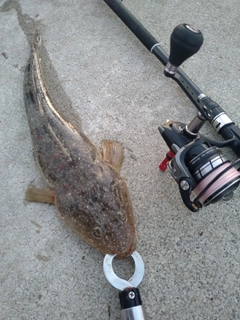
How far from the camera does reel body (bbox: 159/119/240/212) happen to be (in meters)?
1.98

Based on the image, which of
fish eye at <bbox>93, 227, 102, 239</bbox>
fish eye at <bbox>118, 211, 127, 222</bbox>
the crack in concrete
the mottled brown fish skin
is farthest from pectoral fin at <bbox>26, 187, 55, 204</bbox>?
the crack in concrete

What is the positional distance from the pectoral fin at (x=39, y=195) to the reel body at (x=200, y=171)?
0.99 m

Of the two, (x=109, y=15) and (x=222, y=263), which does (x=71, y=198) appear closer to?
(x=222, y=263)

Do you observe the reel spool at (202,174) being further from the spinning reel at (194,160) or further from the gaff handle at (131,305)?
the gaff handle at (131,305)

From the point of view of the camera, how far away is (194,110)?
296 cm

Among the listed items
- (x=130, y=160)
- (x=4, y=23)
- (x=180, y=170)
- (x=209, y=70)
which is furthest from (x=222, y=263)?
(x=4, y=23)

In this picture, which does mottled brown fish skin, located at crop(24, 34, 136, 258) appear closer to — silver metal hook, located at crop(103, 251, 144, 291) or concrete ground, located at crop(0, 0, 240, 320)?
silver metal hook, located at crop(103, 251, 144, 291)

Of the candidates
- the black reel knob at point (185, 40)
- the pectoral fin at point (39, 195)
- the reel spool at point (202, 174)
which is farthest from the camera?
the pectoral fin at point (39, 195)

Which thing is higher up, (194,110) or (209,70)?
(209,70)

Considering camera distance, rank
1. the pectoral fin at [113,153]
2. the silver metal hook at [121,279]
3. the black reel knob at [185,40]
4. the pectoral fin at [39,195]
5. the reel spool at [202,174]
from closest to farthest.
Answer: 1. the black reel knob at [185,40]
2. the reel spool at [202,174]
3. the silver metal hook at [121,279]
4. the pectoral fin at [39,195]
5. the pectoral fin at [113,153]

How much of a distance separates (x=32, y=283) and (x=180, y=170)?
54.2 inches

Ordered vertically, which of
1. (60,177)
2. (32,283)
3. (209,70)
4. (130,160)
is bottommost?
(32,283)

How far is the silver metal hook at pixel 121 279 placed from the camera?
7.08 ft

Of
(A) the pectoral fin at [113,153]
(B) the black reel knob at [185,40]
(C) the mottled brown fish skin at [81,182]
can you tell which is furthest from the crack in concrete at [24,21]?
(B) the black reel knob at [185,40]
